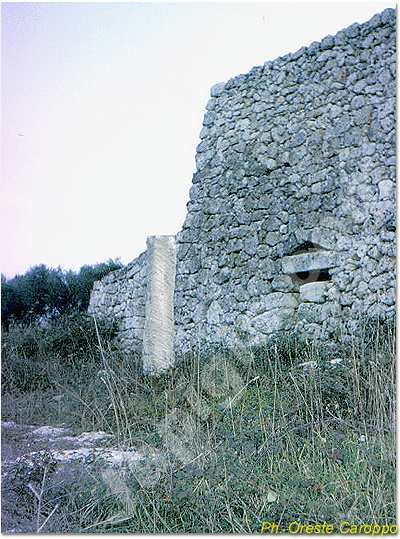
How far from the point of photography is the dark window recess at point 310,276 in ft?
23.0

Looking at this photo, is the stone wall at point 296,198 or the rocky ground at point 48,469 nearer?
the rocky ground at point 48,469

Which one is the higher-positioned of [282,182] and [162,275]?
[282,182]

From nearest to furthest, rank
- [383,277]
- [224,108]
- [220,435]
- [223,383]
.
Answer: [220,435]
[223,383]
[383,277]
[224,108]

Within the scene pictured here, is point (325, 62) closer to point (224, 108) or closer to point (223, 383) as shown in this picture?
point (224, 108)

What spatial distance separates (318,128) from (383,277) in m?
1.85

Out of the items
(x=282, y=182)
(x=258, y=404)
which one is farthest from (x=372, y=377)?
(x=282, y=182)

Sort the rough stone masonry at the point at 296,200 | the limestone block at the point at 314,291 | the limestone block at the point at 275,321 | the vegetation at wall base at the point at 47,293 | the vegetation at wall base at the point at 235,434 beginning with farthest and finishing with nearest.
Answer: the vegetation at wall base at the point at 47,293
the limestone block at the point at 275,321
the limestone block at the point at 314,291
the rough stone masonry at the point at 296,200
the vegetation at wall base at the point at 235,434

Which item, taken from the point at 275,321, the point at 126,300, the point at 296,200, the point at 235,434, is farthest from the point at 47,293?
the point at 235,434

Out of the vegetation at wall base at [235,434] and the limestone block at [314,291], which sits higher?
the limestone block at [314,291]

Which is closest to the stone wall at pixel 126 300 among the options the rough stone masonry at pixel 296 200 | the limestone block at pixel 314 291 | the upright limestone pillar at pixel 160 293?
the rough stone masonry at pixel 296 200

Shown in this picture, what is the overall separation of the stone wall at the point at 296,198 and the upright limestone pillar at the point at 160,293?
86 cm

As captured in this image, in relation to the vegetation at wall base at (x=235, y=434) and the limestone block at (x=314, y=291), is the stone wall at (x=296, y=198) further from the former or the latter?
the vegetation at wall base at (x=235, y=434)

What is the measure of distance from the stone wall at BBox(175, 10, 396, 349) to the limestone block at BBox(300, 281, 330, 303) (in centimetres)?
1

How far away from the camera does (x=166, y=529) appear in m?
3.42
